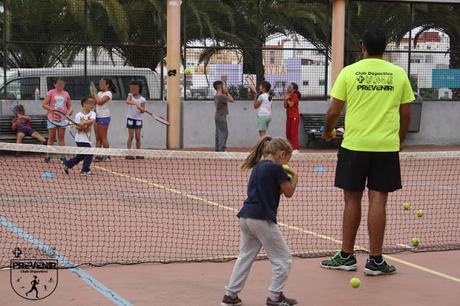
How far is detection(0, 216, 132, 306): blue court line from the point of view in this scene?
19.2 feet

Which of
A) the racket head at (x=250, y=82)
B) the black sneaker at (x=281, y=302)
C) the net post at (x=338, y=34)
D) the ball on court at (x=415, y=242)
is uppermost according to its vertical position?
the net post at (x=338, y=34)

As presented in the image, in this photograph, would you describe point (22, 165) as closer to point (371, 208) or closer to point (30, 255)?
point (30, 255)

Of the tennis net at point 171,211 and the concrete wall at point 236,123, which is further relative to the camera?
the concrete wall at point 236,123

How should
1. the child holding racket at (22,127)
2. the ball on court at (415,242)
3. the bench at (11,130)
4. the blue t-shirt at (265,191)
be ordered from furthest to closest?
the bench at (11,130) < the child holding racket at (22,127) < the ball on court at (415,242) < the blue t-shirt at (265,191)

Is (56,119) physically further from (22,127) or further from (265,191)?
(265,191)

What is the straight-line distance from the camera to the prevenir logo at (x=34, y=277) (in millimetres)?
5887

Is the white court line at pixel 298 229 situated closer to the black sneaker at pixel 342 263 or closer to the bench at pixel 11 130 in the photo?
the black sneaker at pixel 342 263

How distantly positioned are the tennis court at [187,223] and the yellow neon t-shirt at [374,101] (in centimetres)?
114

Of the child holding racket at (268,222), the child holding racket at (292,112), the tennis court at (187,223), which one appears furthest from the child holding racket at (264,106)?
the child holding racket at (268,222)

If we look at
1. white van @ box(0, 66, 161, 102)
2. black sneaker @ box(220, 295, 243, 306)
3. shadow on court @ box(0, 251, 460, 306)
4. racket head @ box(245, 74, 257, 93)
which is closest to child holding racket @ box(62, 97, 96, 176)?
white van @ box(0, 66, 161, 102)

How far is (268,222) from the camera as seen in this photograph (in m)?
5.60

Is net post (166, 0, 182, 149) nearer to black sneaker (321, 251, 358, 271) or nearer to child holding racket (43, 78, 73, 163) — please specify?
child holding racket (43, 78, 73, 163)

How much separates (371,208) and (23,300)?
294 centimetres

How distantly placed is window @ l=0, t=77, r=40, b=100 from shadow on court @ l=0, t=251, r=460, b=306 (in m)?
12.6
